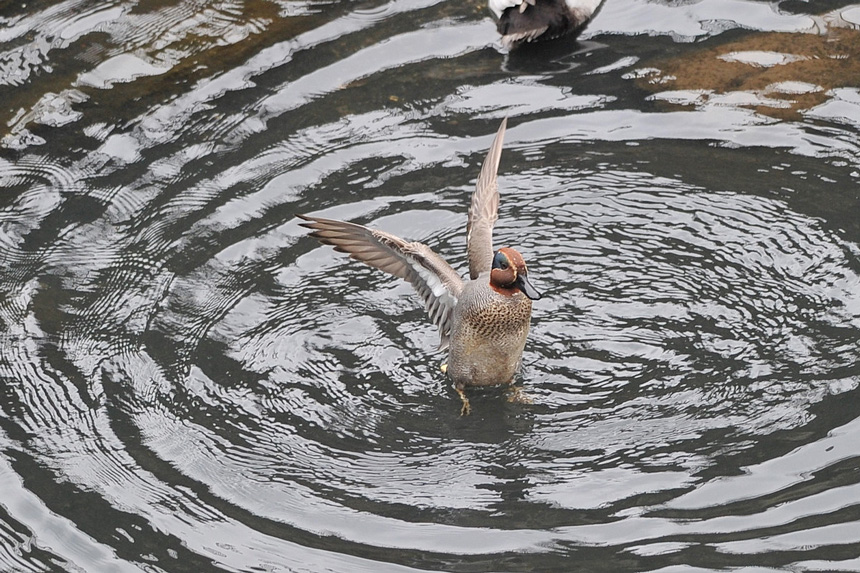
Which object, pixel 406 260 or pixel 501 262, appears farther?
pixel 406 260

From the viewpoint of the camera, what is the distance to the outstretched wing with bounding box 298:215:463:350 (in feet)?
19.6

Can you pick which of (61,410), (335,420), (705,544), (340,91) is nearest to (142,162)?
(340,91)

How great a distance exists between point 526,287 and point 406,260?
2.51 feet

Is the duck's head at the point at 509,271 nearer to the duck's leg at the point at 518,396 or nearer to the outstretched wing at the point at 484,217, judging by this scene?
the outstretched wing at the point at 484,217

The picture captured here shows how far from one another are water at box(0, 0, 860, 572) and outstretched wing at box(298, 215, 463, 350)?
34cm

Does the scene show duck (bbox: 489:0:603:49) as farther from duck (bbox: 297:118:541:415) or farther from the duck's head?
the duck's head

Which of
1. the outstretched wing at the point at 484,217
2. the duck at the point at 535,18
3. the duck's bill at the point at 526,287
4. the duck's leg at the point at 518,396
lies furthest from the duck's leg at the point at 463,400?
the duck at the point at 535,18

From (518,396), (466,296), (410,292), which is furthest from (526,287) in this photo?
(410,292)

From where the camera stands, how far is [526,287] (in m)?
5.80

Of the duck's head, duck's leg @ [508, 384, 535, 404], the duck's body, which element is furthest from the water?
the duck's head

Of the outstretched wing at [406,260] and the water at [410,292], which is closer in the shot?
the water at [410,292]

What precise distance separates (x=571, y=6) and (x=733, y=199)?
2758 millimetres

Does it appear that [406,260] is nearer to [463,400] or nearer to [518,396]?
[463,400]

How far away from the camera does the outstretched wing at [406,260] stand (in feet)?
19.6
